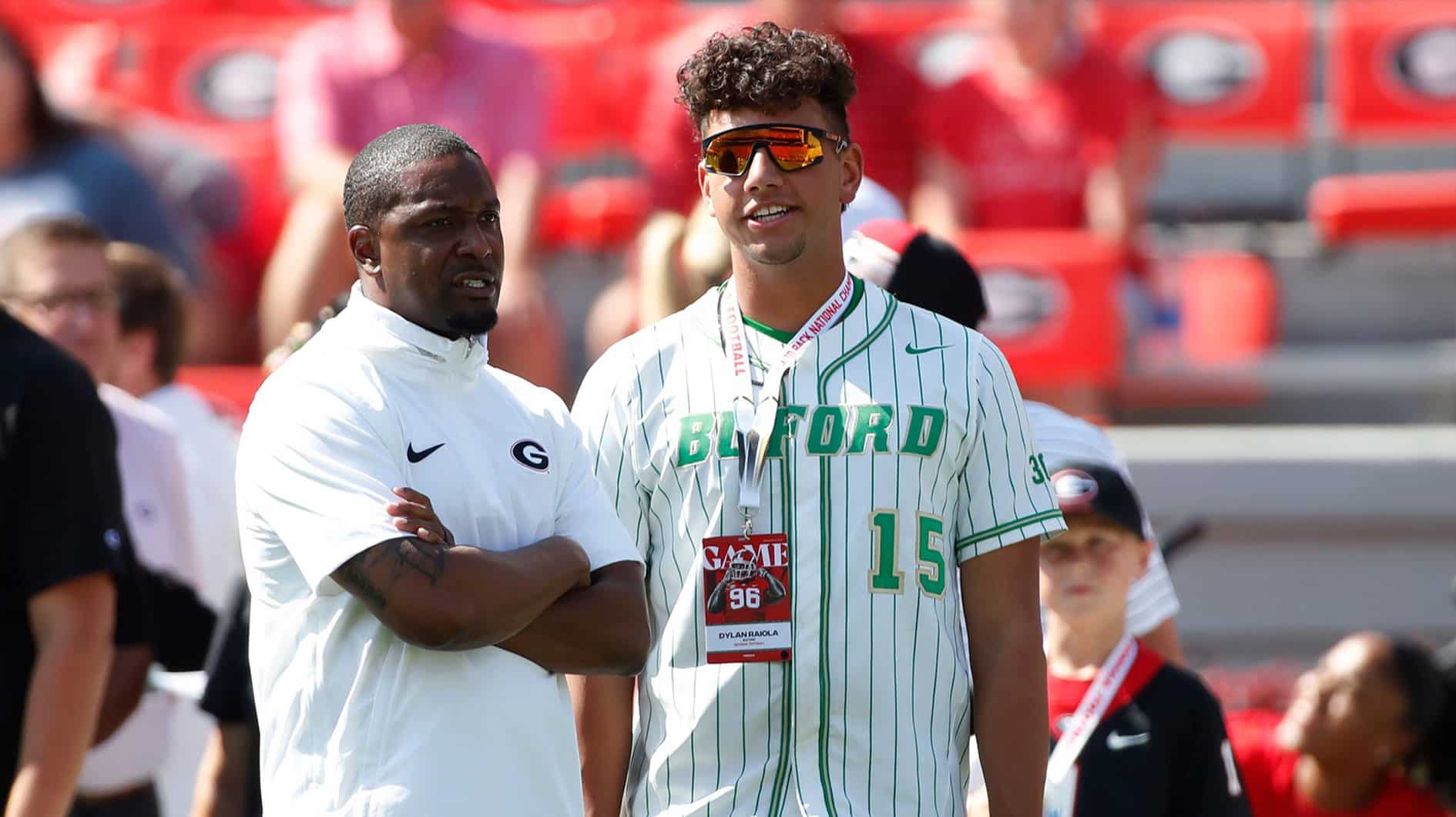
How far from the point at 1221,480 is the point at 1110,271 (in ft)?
2.47

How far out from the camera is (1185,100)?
27.7ft

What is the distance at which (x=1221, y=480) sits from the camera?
21.3ft

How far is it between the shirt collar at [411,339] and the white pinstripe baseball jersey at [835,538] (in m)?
0.35

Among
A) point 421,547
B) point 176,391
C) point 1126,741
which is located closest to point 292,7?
point 176,391

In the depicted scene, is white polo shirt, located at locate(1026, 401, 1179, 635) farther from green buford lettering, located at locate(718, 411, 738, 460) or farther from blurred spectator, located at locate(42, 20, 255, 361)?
blurred spectator, located at locate(42, 20, 255, 361)

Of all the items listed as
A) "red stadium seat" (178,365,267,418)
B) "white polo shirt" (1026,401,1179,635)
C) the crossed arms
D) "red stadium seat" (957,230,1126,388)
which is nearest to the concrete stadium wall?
"red stadium seat" (957,230,1126,388)

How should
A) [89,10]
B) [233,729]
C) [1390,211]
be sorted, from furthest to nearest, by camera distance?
[89,10] < [1390,211] < [233,729]

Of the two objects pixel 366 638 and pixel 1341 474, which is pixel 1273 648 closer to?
pixel 1341 474

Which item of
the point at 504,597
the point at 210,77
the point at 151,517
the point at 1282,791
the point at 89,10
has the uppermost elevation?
the point at 89,10

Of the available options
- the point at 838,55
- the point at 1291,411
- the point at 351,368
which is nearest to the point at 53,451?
the point at 351,368

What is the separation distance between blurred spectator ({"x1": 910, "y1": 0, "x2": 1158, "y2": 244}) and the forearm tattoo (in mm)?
4663

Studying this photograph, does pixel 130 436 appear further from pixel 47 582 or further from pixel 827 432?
pixel 827 432

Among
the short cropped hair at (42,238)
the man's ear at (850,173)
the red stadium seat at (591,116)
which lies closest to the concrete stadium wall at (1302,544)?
the red stadium seat at (591,116)

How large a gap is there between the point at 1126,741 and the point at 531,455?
3.92 ft
